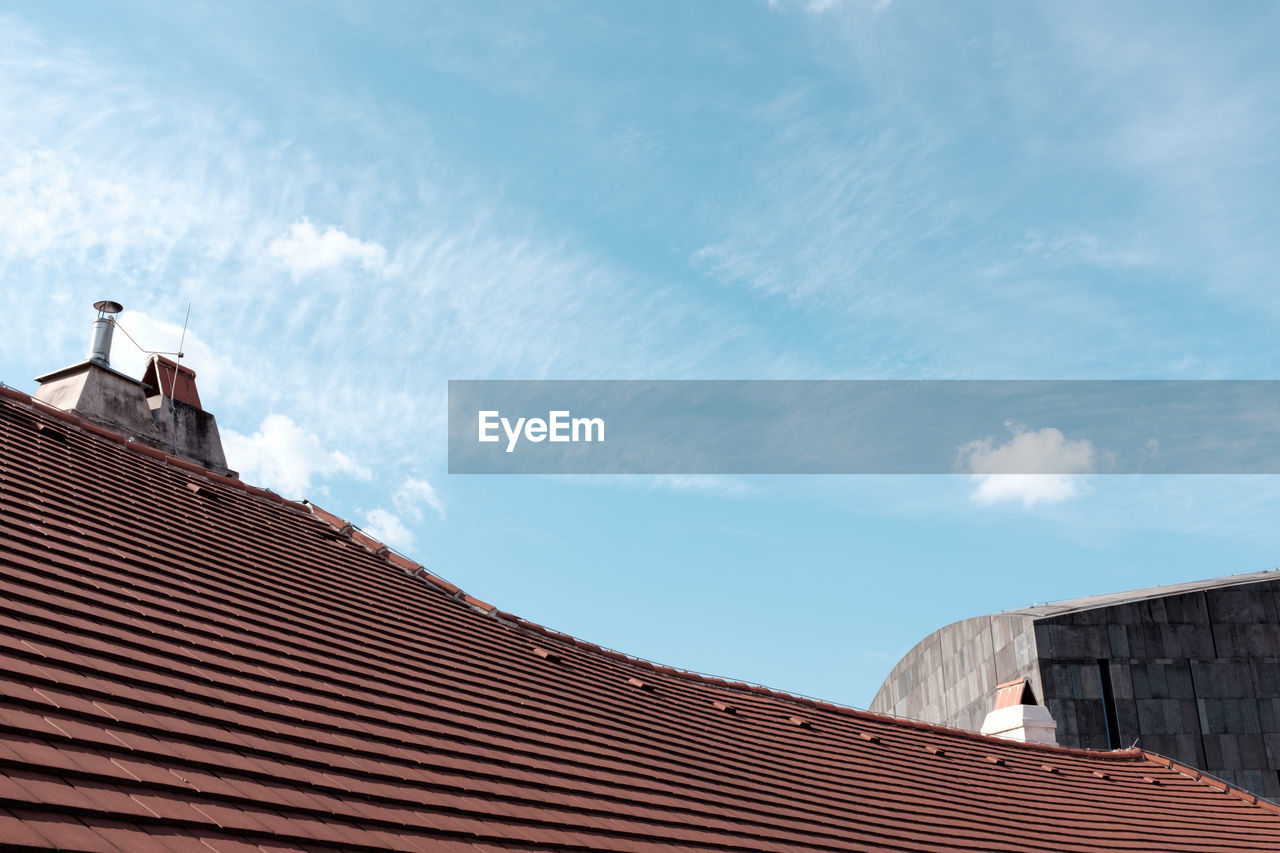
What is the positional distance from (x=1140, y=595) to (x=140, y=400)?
118 feet

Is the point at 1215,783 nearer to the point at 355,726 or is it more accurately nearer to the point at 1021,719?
the point at 1021,719

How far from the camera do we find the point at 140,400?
506 inches

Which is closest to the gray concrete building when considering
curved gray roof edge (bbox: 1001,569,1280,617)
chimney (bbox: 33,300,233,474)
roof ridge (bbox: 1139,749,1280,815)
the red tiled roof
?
curved gray roof edge (bbox: 1001,569,1280,617)

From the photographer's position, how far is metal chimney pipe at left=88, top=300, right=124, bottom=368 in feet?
41.4

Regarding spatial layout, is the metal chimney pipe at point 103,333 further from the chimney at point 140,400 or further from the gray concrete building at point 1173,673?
the gray concrete building at point 1173,673

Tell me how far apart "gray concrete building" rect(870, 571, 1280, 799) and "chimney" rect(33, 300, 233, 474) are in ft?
98.4

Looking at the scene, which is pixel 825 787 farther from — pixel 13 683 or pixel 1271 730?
pixel 1271 730

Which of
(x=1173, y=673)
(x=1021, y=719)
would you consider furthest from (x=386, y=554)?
(x=1173, y=673)

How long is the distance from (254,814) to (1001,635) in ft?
122

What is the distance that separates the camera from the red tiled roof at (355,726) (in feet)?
16.7

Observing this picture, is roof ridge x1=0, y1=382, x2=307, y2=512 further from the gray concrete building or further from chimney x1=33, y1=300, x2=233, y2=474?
the gray concrete building

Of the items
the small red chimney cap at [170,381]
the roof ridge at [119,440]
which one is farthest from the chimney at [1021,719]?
the small red chimney cap at [170,381]

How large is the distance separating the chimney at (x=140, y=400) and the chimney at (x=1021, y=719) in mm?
12516

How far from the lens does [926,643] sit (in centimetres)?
4547
